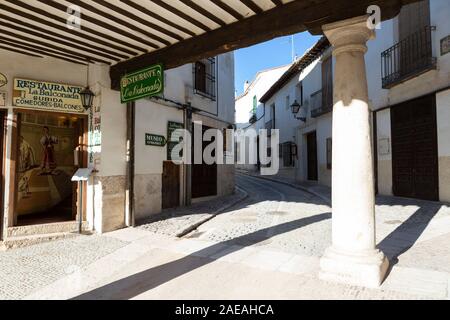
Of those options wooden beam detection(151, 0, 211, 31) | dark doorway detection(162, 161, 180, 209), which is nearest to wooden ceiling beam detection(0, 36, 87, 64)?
wooden beam detection(151, 0, 211, 31)

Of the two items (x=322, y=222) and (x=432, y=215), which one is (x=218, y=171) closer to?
(x=322, y=222)

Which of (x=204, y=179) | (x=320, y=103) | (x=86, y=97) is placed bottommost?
(x=204, y=179)

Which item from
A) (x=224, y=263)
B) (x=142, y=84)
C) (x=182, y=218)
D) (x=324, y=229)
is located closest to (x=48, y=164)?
(x=182, y=218)

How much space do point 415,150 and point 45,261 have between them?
32.5ft

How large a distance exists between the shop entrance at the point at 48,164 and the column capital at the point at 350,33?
17.1ft

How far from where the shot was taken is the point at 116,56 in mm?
6281

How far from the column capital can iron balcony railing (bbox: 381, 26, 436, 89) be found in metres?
6.26

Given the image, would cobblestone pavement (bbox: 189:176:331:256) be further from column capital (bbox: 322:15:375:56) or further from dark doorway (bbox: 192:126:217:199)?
column capital (bbox: 322:15:375:56)

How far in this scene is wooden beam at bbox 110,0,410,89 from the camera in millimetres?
3795

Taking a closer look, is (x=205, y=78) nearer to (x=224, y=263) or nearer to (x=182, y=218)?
(x=182, y=218)

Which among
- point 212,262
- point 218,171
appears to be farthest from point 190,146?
point 212,262

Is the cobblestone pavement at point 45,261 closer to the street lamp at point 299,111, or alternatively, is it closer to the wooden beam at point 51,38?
the wooden beam at point 51,38

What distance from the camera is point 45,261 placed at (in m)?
4.83

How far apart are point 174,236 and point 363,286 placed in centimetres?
368
